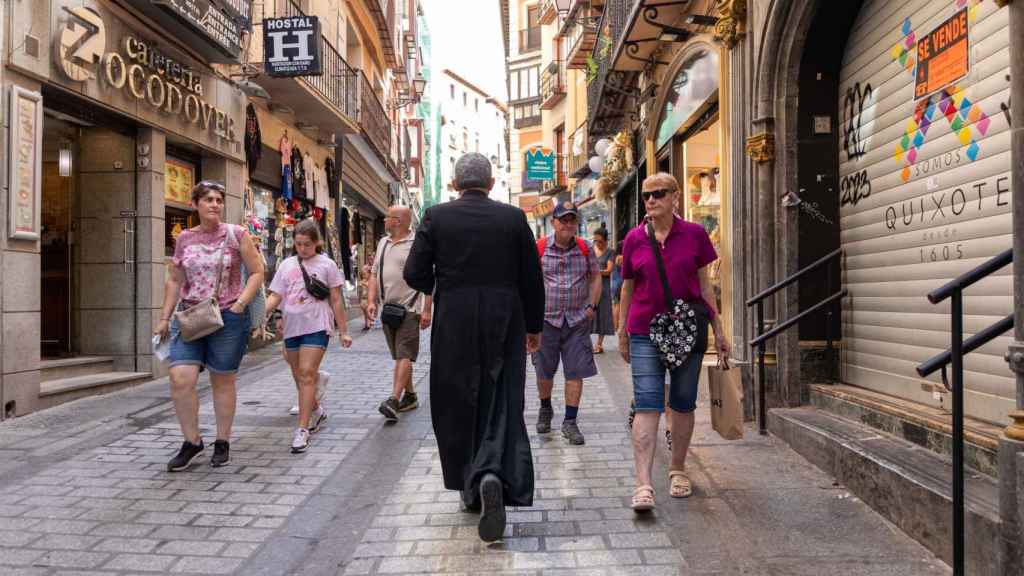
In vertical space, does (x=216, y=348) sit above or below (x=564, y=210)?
below

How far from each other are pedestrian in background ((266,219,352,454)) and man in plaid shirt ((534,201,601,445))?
1.61 m

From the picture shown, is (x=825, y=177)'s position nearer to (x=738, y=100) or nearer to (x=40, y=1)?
(x=738, y=100)

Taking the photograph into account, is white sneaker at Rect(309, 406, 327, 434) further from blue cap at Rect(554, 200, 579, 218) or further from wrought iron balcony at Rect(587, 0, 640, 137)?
wrought iron balcony at Rect(587, 0, 640, 137)

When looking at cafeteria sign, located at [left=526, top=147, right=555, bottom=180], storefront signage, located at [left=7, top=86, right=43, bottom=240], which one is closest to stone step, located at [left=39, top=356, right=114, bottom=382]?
storefront signage, located at [left=7, top=86, right=43, bottom=240]

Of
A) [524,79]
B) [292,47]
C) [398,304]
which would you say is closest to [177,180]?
[292,47]

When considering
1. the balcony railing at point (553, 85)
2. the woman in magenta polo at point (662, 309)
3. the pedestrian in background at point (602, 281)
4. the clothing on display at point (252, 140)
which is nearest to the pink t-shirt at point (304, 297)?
the woman in magenta polo at point (662, 309)

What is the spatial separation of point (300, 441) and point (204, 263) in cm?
149

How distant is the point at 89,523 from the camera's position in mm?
4301

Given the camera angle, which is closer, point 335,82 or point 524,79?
point 335,82

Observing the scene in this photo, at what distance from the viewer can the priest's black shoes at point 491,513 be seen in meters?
3.92

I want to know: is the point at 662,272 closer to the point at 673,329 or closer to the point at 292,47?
the point at 673,329

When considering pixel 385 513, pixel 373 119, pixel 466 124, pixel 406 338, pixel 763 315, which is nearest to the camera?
pixel 385 513

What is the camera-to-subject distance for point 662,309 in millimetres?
4625

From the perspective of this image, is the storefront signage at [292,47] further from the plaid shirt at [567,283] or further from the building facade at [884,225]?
the plaid shirt at [567,283]
